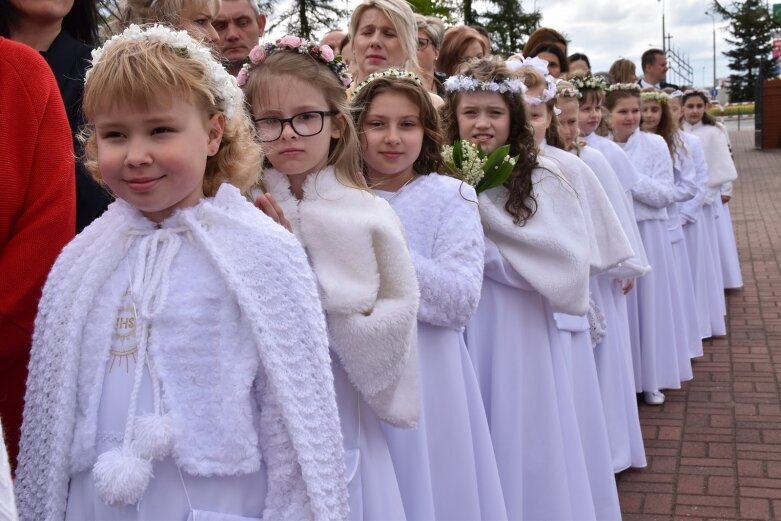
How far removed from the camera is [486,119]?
4.08 meters

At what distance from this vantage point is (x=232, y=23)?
424 centimetres

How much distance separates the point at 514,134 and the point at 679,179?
4161 millimetres

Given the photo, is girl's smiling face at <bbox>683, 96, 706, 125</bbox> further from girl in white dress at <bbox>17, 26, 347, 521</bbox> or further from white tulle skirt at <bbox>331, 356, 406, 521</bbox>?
girl in white dress at <bbox>17, 26, 347, 521</bbox>

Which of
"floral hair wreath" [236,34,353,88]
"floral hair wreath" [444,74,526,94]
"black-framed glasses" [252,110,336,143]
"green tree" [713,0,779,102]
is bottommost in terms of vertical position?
"green tree" [713,0,779,102]

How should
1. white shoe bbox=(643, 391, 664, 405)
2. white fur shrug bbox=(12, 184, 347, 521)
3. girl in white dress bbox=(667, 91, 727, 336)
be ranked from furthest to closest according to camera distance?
girl in white dress bbox=(667, 91, 727, 336)
white shoe bbox=(643, 391, 664, 405)
white fur shrug bbox=(12, 184, 347, 521)

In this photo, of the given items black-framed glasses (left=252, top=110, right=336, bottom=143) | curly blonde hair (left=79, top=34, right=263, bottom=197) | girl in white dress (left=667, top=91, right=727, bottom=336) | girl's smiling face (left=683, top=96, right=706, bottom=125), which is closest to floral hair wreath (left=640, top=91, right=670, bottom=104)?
girl in white dress (left=667, top=91, right=727, bottom=336)

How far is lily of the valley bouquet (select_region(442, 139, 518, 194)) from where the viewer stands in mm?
3734

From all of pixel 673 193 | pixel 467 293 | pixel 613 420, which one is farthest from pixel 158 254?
pixel 673 193

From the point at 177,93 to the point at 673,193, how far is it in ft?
17.9

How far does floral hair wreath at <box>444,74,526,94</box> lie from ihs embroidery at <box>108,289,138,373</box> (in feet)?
7.60

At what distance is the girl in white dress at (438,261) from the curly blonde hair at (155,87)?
1041 millimetres

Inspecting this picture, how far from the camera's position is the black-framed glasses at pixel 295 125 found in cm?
274

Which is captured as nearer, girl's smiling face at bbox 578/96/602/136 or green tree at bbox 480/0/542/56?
girl's smiling face at bbox 578/96/602/136

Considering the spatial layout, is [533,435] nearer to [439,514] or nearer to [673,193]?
[439,514]
